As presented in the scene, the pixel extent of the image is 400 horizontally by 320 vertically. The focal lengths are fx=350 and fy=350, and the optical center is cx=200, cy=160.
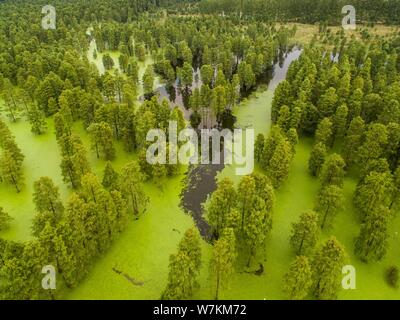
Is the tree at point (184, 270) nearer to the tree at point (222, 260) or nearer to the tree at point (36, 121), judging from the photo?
the tree at point (222, 260)

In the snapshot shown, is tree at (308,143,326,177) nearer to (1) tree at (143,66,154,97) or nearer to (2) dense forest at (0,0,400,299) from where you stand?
(2) dense forest at (0,0,400,299)

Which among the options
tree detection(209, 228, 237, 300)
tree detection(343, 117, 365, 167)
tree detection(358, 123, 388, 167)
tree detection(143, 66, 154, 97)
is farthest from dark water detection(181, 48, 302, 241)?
tree detection(143, 66, 154, 97)

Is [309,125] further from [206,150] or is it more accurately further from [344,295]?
[344,295]

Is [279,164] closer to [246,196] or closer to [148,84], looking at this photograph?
[246,196]

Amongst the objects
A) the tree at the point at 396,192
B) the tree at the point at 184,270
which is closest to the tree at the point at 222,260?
the tree at the point at 184,270

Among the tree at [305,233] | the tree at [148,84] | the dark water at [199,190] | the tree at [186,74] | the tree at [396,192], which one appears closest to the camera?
the tree at [305,233]

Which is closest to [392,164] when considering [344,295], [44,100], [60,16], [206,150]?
[344,295]
